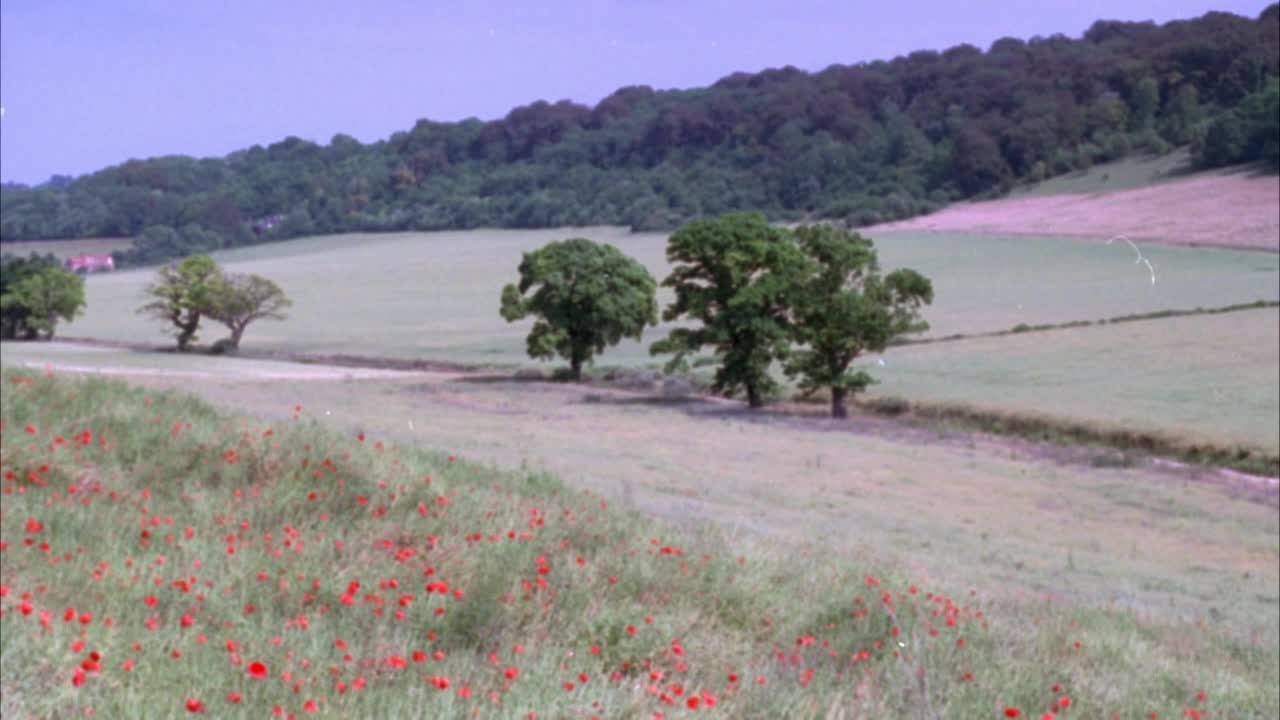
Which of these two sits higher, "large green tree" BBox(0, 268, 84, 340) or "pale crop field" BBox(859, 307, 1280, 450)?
"large green tree" BBox(0, 268, 84, 340)

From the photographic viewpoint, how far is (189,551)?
287 inches

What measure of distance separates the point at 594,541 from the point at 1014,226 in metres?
55.9

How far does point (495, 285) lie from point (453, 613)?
78.1 m

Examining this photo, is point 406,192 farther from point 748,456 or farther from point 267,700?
point 267,700

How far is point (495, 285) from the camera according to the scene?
83500 millimetres

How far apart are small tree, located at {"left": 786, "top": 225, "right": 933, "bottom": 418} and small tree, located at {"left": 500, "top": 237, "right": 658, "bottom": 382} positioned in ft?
33.5

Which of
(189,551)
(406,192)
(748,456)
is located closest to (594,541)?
(189,551)

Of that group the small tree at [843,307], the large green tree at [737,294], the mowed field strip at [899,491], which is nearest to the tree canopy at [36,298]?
the mowed field strip at [899,491]

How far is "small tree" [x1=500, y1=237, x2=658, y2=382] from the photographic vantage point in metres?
55.0

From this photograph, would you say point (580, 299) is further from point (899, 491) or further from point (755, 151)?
point (899, 491)

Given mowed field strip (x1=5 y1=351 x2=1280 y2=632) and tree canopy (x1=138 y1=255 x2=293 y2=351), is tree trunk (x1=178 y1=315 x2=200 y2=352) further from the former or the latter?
mowed field strip (x1=5 y1=351 x2=1280 y2=632)

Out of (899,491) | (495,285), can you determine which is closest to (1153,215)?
(899,491)

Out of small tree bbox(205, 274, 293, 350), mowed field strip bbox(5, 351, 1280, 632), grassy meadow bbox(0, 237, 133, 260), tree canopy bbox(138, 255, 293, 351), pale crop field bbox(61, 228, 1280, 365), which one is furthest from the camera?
small tree bbox(205, 274, 293, 350)

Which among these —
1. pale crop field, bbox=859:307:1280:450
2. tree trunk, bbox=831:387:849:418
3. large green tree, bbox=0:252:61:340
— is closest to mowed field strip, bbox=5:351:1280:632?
tree trunk, bbox=831:387:849:418
